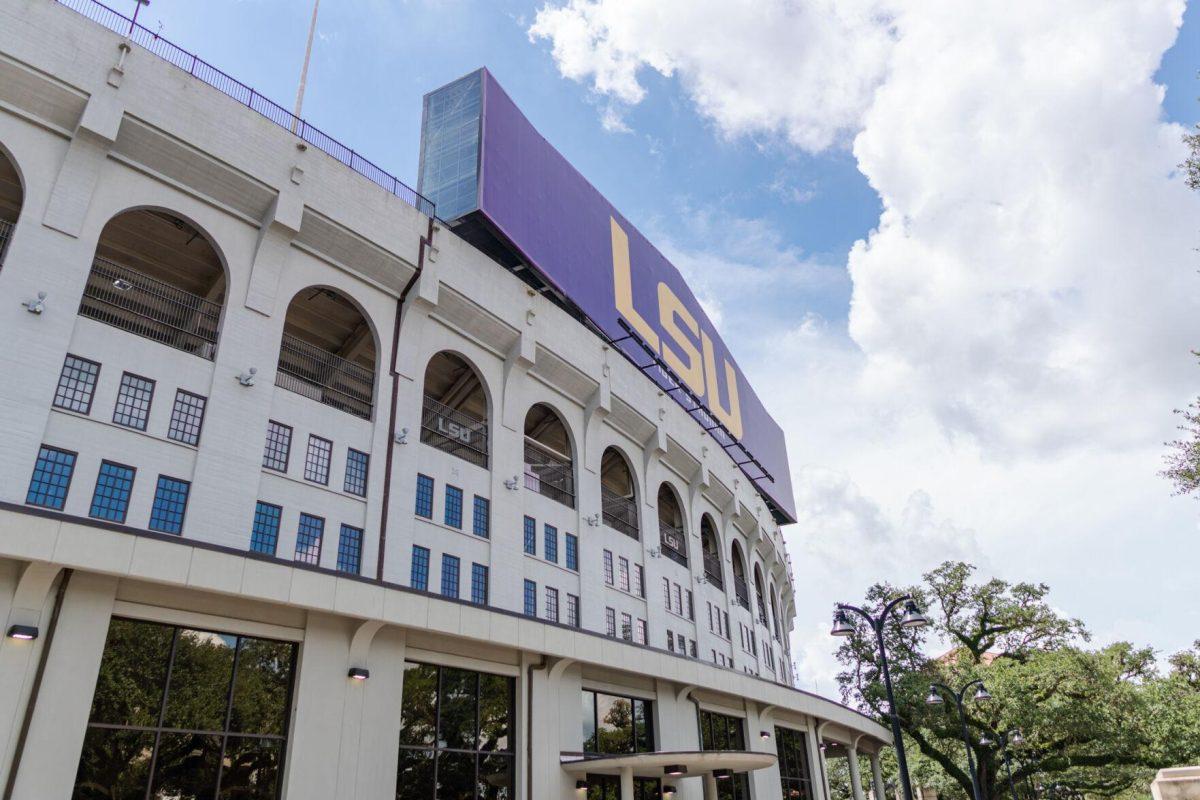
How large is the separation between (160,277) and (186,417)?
35.8ft

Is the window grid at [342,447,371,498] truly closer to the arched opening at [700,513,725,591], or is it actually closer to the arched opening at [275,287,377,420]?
the arched opening at [275,287,377,420]

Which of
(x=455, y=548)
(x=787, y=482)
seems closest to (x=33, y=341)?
(x=455, y=548)

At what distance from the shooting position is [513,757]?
25406mm

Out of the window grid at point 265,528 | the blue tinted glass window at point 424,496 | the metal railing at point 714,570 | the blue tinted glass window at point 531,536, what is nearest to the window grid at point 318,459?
the window grid at point 265,528

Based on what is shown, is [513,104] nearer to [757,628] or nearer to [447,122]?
[447,122]

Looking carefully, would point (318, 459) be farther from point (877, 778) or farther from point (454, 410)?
point (877, 778)

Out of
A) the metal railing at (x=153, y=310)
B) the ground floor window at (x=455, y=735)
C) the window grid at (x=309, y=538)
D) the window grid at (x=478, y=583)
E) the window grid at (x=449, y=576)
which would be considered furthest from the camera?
the window grid at (x=478, y=583)

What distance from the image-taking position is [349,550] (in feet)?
82.3

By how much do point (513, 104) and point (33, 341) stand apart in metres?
25.8

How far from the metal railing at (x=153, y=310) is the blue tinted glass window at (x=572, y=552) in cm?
1555

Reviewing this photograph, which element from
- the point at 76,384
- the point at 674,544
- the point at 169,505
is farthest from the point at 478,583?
the point at 674,544

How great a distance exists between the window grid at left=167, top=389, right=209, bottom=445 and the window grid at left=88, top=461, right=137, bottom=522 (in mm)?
1490

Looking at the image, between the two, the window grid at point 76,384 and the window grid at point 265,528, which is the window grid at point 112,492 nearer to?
the window grid at point 76,384

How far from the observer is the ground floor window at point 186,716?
17.9 meters
